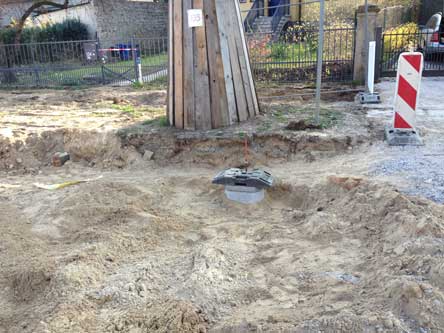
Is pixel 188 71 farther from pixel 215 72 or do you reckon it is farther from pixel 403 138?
pixel 403 138

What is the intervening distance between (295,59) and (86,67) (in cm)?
670

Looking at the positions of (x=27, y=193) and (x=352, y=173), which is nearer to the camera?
(x=352, y=173)

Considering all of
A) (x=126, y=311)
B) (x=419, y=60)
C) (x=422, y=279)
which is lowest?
→ (x=126, y=311)

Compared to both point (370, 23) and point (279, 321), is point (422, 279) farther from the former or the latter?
point (370, 23)

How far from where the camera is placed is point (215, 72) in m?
6.89

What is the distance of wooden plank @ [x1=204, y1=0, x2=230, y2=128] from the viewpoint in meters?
6.75

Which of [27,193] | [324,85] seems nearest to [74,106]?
[27,193]

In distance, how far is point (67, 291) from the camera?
3.43 m

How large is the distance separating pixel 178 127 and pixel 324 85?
539 cm

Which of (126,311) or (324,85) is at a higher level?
(324,85)

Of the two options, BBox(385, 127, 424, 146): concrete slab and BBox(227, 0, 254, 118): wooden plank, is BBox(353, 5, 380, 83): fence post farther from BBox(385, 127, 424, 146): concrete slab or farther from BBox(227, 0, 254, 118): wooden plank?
BBox(385, 127, 424, 146): concrete slab

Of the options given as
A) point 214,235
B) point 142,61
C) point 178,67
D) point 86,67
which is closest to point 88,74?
point 86,67

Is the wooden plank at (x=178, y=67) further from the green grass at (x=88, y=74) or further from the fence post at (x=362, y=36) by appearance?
the green grass at (x=88, y=74)

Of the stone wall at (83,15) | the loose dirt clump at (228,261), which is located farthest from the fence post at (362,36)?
the stone wall at (83,15)
